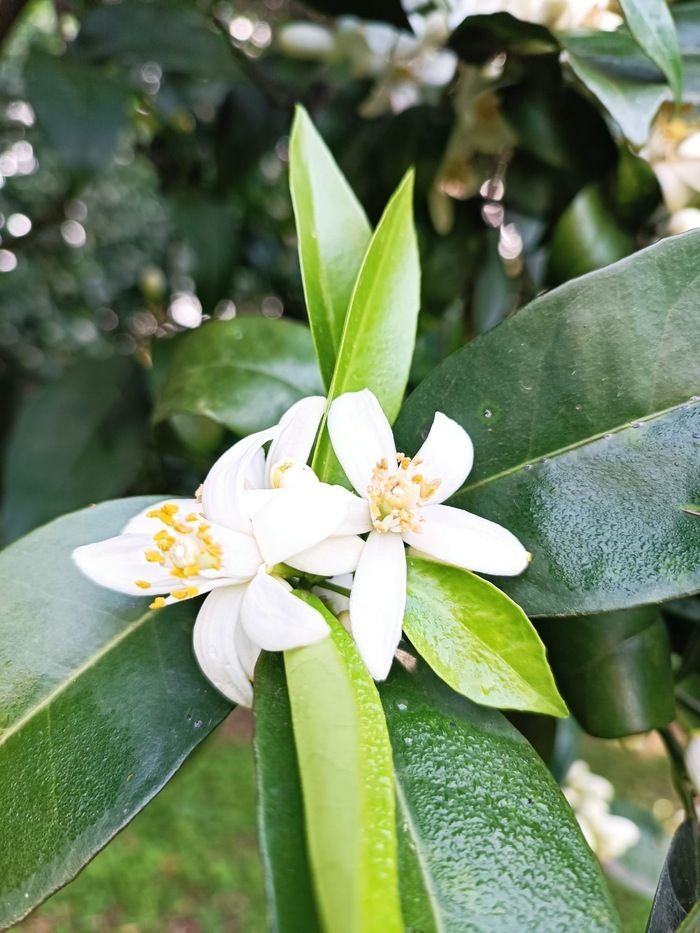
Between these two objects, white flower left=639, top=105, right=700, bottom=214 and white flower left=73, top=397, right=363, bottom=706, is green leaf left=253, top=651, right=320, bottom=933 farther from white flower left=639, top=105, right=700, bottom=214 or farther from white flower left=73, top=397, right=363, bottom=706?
white flower left=639, top=105, right=700, bottom=214

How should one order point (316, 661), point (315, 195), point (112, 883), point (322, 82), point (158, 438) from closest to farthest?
point (316, 661) → point (315, 195) → point (158, 438) → point (322, 82) → point (112, 883)

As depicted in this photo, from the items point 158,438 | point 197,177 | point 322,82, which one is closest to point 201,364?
point 158,438

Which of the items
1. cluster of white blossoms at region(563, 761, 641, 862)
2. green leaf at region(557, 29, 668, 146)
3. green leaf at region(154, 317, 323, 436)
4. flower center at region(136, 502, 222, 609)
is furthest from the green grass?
green leaf at region(557, 29, 668, 146)

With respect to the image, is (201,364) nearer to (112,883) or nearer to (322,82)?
(322,82)

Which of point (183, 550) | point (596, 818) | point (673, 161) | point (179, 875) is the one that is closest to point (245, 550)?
point (183, 550)

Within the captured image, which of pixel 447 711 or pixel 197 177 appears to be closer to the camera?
pixel 447 711

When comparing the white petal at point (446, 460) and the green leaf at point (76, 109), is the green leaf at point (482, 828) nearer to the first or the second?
the white petal at point (446, 460)
